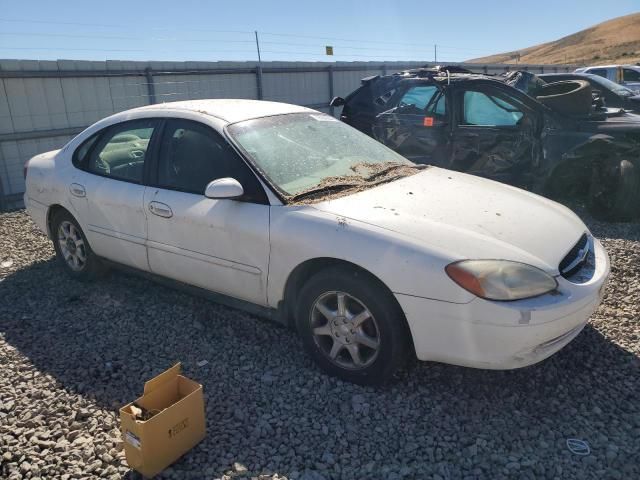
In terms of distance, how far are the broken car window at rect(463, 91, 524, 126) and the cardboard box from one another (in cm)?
525

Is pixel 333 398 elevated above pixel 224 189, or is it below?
below

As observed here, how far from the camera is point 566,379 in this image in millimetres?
3203

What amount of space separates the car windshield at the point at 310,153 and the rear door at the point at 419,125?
2638 millimetres

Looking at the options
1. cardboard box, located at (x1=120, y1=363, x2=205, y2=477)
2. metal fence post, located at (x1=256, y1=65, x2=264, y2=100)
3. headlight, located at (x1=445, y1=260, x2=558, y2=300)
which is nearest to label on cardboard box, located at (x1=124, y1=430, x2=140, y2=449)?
cardboard box, located at (x1=120, y1=363, x2=205, y2=477)

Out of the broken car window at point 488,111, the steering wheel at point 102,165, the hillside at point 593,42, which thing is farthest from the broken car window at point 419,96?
the hillside at point 593,42

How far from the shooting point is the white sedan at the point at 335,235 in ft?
9.10

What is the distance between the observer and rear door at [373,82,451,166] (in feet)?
22.3

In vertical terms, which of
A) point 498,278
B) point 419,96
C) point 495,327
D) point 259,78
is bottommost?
point 495,327

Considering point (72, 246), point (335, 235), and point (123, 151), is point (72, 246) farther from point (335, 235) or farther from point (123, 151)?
point (335, 235)

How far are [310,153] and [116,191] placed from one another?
1.58 metres

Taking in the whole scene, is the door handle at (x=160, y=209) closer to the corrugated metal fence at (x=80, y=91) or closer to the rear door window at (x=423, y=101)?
the rear door window at (x=423, y=101)

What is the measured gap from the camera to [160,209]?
151 inches

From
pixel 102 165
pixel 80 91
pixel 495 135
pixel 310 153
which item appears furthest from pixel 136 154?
pixel 80 91

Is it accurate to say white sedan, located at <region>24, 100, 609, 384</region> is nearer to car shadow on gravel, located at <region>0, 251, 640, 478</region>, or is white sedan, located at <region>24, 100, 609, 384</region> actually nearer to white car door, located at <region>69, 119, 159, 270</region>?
white car door, located at <region>69, 119, 159, 270</region>
